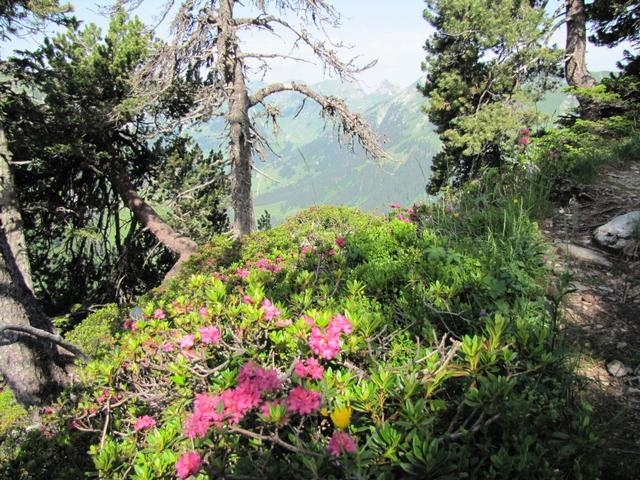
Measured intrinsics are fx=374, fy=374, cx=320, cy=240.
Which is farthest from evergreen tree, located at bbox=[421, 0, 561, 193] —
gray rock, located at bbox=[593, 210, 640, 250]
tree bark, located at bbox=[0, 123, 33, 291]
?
tree bark, located at bbox=[0, 123, 33, 291]

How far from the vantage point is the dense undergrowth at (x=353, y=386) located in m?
1.36

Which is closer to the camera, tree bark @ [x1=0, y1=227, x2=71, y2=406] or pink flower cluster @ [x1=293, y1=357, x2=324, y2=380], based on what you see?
pink flower cluster @ [x1=293, y1=357, x2=324, y2=380]

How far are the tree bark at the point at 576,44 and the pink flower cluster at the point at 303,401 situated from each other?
14.5 m

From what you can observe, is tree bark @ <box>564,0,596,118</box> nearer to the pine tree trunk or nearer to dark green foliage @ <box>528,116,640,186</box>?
dark green foliage @ <box>528,116,640,186</box>

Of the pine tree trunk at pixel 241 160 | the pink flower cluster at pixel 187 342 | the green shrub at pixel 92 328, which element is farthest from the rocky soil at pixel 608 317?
the pine tree trunk at pixel 241 160

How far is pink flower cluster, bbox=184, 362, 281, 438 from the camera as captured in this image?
146 centimetres

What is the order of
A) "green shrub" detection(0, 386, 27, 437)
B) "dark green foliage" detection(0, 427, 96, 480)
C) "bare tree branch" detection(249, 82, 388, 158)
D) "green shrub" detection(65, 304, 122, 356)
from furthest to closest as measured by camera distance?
"bare tree branch" detection(249, 82, 388, 158) → "green shrub" detection(65, 304, 122, 356) → "green shrub" detection(0, 386, 27, 437) → "dark green foliage" detection(0, 427, 96, 480)

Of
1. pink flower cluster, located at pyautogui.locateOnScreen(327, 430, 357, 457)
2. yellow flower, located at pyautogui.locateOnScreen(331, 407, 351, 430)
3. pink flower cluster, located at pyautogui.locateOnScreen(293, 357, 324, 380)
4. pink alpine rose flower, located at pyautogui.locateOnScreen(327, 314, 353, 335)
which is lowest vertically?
pink flower cluster, located at pyautogui.locateOnScreen(327, 430, 357, 457)

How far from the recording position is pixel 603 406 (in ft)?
7.11

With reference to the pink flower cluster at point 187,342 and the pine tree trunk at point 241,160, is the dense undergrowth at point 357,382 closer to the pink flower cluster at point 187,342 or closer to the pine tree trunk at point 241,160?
the pink flower cluster at point 187,342

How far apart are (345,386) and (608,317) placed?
97.1 inches

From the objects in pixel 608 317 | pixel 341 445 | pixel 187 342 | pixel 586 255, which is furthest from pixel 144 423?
pixel 586 255

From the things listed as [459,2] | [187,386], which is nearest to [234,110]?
[187,386]

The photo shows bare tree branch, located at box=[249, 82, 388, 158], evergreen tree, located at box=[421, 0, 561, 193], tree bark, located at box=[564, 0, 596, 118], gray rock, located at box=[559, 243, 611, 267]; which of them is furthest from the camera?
evergreen tree, located at box=[421, 0, 561, 193]
